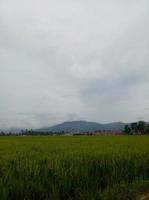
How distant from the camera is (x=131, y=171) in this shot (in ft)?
33.5

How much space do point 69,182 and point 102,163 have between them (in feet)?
8.06

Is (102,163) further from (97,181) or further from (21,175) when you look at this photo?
(21,175)

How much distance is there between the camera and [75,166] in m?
9.23

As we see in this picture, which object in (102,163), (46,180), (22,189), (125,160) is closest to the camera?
(22,189)

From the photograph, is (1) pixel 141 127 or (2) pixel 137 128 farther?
(2) pixel 137 128

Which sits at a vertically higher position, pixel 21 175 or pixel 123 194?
pixel 21 175

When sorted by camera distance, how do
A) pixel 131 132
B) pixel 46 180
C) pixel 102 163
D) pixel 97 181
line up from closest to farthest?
pixel 46 180
pixel 97 181
pixel 102 163
pixel 131 132

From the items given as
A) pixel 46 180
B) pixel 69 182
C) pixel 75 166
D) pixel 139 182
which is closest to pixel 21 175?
pixel 46 180

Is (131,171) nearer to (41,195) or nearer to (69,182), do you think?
(69,182)

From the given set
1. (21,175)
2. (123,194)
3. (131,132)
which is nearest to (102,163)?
(123,194)

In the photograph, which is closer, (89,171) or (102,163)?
(89,171)

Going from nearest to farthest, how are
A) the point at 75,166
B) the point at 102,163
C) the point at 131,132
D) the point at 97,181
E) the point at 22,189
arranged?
the point at 22,189
the point at 97,181
the point at 75,166
the point at 102,163
the point at 131,132

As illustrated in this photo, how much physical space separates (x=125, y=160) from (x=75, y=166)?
2.70 metres

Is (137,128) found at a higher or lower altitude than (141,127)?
lower
